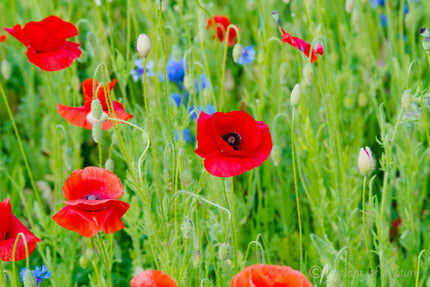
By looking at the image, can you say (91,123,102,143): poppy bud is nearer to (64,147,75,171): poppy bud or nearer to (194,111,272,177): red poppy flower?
(194,111,272,177): red poppy flower

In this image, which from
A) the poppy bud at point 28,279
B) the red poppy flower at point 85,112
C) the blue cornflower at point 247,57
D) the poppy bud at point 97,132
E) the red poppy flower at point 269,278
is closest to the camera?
the red poppy flower at point 269,278

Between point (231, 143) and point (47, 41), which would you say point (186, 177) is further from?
point (47, 41)

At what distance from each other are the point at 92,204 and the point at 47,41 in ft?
1.88

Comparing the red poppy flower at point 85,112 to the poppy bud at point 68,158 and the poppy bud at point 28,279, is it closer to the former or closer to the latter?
the poppy bud at point 68,158

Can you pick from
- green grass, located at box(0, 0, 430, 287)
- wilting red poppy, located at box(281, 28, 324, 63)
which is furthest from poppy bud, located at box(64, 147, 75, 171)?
wilting red poppy, located at box(281, 28, 324, 63)

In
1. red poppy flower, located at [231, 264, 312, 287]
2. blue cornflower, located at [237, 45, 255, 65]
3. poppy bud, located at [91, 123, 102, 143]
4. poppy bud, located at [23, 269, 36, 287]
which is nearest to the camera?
red poppy flower, located at [231, 264, 312, 287]

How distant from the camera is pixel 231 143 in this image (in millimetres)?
1238

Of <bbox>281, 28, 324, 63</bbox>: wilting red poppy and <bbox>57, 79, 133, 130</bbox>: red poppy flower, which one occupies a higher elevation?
<bbox>281, 28, 324, 63</bbox>: wilting red poppy

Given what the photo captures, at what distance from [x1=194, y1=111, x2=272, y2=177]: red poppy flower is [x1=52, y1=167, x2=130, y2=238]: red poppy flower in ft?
0.60

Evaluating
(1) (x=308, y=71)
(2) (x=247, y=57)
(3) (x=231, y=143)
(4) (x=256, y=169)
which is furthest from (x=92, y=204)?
(2) (x=247, y=57)

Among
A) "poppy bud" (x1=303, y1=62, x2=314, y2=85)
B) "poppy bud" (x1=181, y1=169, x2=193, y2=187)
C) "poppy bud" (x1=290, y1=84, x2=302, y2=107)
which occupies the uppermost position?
"poppy bud" (x1=303, y1=62, x2=314, y2=85)

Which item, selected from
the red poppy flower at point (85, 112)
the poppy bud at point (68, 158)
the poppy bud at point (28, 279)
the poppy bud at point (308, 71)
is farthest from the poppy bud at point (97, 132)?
the poppy bud at point (308, 71)

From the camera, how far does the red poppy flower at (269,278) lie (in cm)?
91

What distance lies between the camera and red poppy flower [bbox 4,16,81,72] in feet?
4.77
